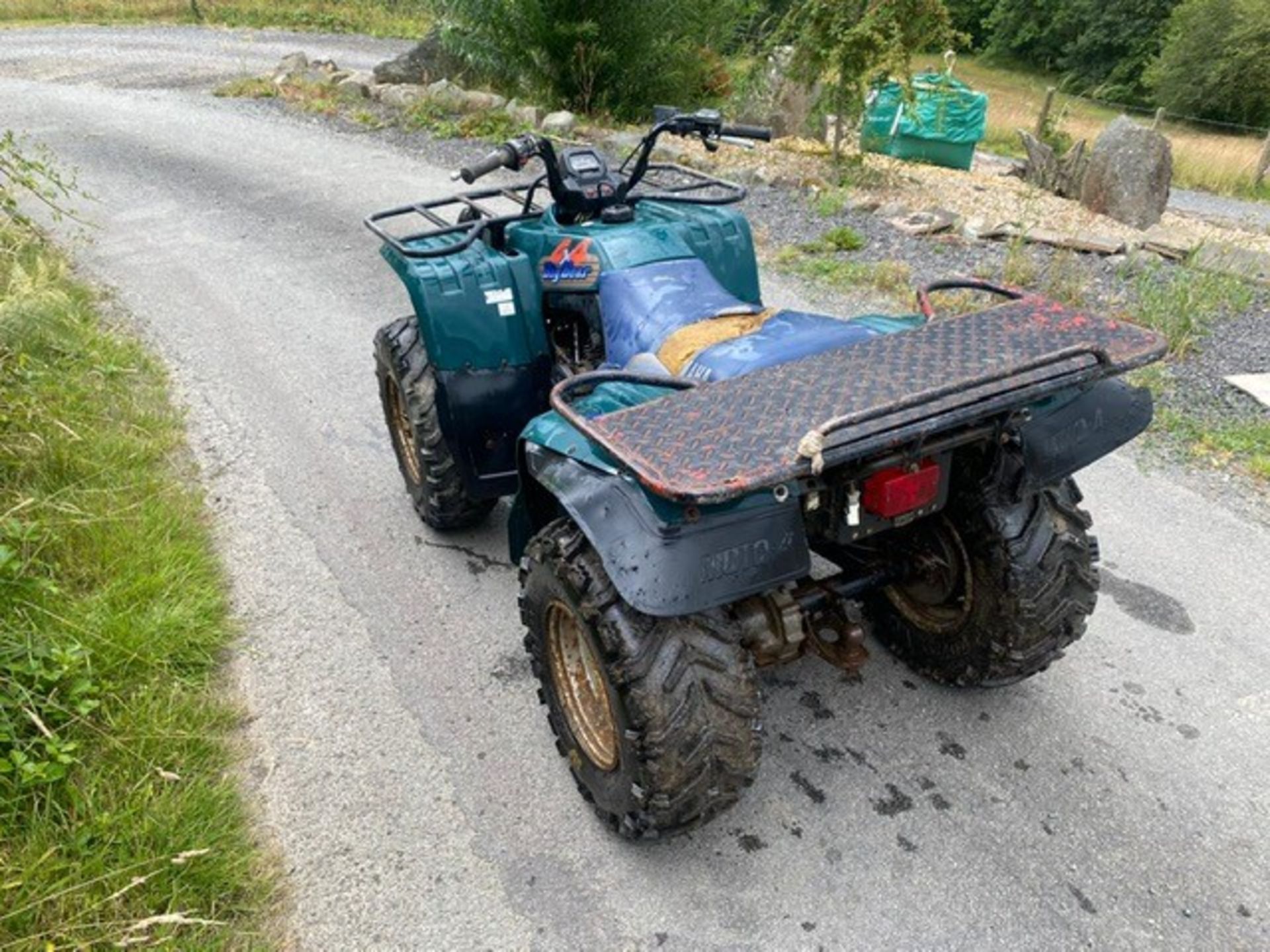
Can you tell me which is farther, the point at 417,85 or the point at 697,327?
the point at 417,85

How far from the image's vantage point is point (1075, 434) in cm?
254

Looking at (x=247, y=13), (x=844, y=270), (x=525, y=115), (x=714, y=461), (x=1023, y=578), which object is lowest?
(x=844, y=270)

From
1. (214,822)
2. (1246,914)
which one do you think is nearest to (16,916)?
(214,822)

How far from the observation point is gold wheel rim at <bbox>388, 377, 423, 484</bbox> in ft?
13.4

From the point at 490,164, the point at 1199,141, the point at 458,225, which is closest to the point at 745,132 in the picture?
the point at 490,164

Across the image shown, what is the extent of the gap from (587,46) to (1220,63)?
27.5 metres

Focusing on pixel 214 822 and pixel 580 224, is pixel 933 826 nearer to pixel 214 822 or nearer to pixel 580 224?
pixel 214 822

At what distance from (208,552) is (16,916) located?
5.97ft

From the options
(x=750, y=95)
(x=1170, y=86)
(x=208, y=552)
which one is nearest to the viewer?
(x=208, y=552)

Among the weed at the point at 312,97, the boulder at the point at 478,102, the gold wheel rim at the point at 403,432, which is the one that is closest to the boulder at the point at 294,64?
the weed at the point at 312,97

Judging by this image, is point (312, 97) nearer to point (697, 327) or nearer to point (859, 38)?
point (859, 38)

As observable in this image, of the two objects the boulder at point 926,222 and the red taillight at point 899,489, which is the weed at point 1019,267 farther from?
the red taillight at point 899,489

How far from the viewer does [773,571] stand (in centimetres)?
216

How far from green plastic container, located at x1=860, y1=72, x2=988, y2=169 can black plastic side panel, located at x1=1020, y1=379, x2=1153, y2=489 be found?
1133 cm
